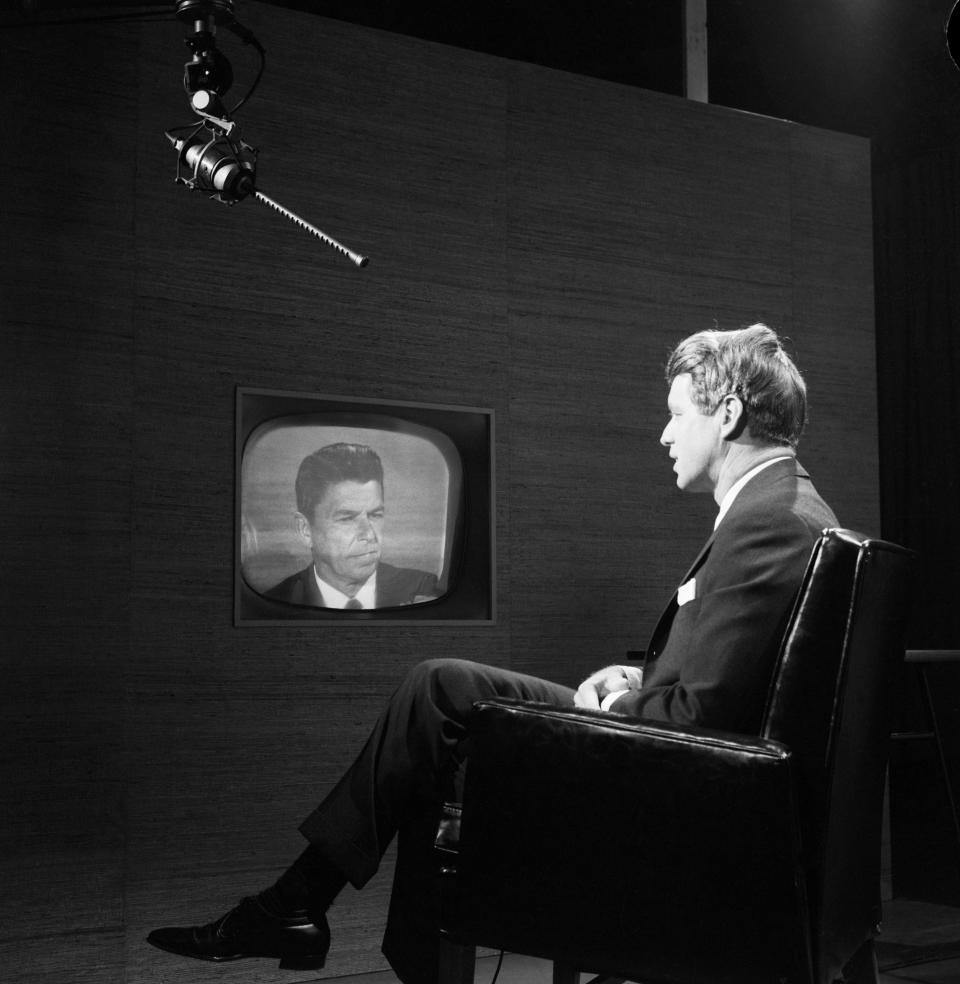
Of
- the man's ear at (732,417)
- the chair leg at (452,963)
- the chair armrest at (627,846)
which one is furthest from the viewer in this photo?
the man's ear at (732,417)

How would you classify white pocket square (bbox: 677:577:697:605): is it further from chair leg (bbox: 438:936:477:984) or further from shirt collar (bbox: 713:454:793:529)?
chair leg (bbox: 438:936:477:984)

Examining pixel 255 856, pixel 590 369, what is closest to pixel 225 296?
pixel 590 369

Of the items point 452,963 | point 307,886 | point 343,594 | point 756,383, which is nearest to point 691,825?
point 452,963

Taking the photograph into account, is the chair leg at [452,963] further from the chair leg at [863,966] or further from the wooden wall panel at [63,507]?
the wooden wall panel at [63,507]

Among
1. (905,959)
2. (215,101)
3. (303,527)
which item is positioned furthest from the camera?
(905,959)

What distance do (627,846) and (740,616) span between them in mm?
386

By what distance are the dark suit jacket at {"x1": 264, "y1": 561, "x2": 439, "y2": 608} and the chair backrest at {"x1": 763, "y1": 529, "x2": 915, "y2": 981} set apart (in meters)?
1.61

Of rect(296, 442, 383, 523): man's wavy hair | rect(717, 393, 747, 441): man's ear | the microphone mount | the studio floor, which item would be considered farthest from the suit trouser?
rect(296, 442, 383, 523): man's wavy hair

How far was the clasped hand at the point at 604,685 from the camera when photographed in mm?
2229

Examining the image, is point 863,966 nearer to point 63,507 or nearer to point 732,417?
point 732,417

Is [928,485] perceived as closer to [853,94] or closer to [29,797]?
[853,94]

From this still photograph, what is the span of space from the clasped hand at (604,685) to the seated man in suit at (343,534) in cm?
105

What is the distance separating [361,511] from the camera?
3.31 meters

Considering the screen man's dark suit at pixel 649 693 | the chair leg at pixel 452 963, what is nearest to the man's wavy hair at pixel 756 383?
the screen man's dark suit at pixel 649 693
